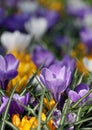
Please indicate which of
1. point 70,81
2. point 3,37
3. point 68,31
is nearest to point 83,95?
point 70,81

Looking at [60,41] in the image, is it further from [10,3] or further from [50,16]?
[10,3]

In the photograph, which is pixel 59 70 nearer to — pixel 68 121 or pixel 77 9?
pixel 68 121

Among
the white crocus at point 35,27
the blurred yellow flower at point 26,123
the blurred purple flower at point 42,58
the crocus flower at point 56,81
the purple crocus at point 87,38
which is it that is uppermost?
the white crocus at point 35,27

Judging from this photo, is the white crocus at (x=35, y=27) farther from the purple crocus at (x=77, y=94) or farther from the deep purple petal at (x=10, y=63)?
the purple crocus at (x=77, y=94)

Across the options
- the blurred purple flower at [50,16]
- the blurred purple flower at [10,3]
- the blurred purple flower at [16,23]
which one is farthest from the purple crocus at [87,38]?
the blurred purple flower at [10,3]

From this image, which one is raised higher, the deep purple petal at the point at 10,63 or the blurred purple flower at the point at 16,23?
the blurred purple flower at the point at 16,23
